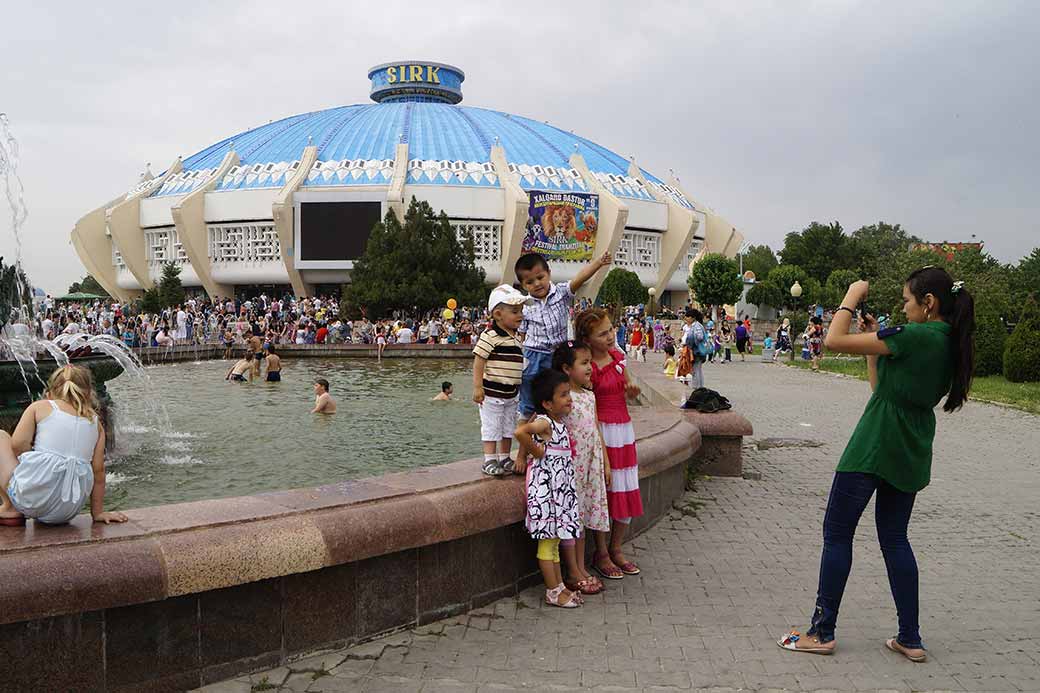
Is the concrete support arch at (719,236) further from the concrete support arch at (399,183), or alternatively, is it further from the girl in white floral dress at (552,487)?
Answer: the girl in white floral dress at (552,487)

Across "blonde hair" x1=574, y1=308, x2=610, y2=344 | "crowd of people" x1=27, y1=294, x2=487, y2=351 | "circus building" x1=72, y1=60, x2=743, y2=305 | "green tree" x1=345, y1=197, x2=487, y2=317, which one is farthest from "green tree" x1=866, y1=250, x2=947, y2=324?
"blonde hair" x1=574, y1=308, x2=610, y2=344

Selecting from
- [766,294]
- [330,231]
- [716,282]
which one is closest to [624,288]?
[716,282]

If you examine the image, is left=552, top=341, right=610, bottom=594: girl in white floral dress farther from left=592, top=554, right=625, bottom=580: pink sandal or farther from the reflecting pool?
the reflecting pool

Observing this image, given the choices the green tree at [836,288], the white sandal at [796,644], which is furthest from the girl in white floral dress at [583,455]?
the green tree at [836,288]

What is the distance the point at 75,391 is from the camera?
3.47 meters

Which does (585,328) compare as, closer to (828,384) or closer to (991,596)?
(991,596)

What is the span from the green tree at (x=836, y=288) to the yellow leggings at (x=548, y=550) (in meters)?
46.9

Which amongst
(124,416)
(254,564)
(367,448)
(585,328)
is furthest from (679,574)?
(124,416)

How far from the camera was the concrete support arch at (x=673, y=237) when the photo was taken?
57750 mm

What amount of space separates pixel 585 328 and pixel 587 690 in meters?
1.97

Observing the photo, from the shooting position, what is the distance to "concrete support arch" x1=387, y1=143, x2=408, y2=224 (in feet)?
160

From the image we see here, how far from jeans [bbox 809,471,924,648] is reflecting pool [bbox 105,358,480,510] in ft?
14.3

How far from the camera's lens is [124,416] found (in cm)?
1027

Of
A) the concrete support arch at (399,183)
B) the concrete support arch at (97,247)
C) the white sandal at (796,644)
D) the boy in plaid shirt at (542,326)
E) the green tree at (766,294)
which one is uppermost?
the concrete support arch at (399,183)
